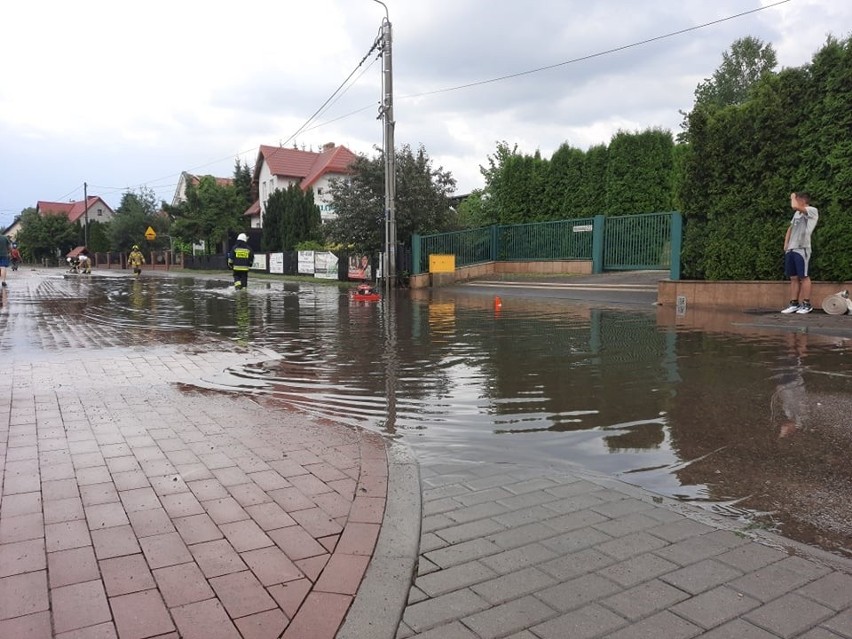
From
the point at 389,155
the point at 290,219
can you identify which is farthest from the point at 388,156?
the point at 290,219

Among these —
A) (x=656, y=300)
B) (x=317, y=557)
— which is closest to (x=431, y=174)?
(x=656, y=300)

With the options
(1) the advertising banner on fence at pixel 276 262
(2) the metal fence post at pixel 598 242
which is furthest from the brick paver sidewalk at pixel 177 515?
(1) the advertising banner on fence at pixel 276 262

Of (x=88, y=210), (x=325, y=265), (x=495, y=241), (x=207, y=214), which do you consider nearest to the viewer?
(x=495, y=241)

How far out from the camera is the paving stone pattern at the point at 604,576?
88.8 inches

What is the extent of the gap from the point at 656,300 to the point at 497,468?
12908mm

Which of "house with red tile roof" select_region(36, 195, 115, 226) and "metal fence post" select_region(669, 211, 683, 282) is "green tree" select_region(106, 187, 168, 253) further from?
"metal fence post" select_region(669, 211, 683, 282)

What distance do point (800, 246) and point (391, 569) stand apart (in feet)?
36.9

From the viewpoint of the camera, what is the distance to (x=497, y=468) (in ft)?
12.9

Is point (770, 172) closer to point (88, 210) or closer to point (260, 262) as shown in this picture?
point (260, 262)

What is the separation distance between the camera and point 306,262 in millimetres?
35750

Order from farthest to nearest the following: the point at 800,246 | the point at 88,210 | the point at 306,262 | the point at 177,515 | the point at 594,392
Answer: the point at 88,210, the point at 306,262, the point at 800,246, the point at 594,392, the point at 177,515

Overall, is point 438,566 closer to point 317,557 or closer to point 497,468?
point 317,557

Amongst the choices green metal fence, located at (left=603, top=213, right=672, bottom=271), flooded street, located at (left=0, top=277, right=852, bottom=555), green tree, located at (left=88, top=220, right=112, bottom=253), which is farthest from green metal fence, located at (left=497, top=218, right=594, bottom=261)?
green tree, located at (left=88, top=220, right=112, bottom=253)

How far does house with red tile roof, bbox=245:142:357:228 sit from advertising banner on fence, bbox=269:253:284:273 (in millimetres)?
9605
